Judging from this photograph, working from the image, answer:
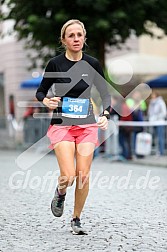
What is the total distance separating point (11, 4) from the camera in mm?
18438

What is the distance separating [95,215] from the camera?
739cm

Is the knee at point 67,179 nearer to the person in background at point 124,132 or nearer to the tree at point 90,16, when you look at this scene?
the person in background at point 124,132

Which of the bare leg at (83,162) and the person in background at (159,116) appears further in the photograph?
the person in background at (159,116)

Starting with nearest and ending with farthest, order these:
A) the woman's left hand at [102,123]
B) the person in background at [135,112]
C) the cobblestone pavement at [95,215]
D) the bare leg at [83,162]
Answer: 1. the cobblestone pavement at [95,215]
2. the woman's left hand at [102,123]
3. the bare leg at [83,162]
4. the person in background at [135,112]

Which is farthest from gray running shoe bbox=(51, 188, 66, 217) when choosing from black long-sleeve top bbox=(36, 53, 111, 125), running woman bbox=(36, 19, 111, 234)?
black long-sleeve top bbox=(36, 53, 111, 125)

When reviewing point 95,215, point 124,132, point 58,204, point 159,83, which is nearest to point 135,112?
point 124,132

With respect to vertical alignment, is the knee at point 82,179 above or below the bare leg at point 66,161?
below

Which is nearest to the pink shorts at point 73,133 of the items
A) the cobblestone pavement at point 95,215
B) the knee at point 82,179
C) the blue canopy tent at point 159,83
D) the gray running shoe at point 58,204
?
the knee at point 82,179

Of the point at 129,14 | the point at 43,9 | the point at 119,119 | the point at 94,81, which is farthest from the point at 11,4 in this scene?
the point at 94,81

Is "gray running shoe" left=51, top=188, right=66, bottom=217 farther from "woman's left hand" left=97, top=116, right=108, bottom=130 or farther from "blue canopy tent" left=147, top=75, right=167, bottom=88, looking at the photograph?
"blue canopy tent" left=147, top=75, right=167, bottom=88

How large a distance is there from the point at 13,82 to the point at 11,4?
42.0 ft

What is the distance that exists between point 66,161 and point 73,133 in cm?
27

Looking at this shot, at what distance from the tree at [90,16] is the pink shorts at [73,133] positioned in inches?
449

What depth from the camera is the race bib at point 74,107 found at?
605cm
